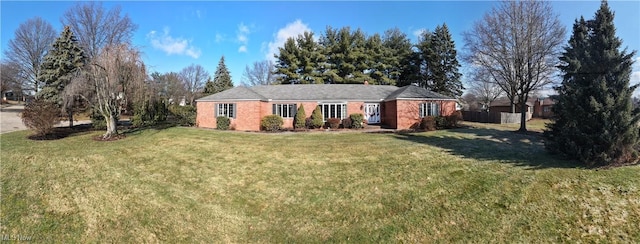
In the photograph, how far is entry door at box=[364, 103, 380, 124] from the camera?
24.8 m

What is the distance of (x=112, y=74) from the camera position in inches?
611

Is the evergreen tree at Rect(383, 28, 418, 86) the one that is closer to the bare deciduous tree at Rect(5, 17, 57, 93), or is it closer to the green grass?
the green grass

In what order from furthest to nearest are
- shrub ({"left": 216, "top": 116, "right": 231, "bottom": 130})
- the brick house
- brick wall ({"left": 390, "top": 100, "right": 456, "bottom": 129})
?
1. the brick house
2. brick wall ({"left": 390, "top": 100, "right": 456, "bottom": 129})
3. shrub ({"left": 216, "top": 116, "right": 231, "bottom": 130})

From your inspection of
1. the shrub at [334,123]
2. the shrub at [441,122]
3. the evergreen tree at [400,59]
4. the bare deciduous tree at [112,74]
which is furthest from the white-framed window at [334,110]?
the evergreen tree at [400,59]

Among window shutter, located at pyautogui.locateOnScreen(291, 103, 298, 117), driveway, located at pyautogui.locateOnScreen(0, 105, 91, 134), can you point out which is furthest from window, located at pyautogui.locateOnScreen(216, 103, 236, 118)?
driveway, located at pyautogui.locateOnScreen(0, 105, 91, 134)

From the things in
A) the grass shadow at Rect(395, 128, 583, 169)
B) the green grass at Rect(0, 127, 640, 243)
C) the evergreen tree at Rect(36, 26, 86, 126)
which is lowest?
the green grass at Rect(0, 127, 640, 243)

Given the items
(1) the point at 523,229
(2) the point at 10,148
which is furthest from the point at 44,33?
(1) the point at 523,229

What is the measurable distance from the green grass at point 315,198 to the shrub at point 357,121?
10.8m

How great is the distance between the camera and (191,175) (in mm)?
9609

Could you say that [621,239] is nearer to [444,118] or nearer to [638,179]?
[638,179]

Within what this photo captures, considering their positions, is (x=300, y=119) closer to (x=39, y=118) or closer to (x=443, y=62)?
(x=39, y=118)

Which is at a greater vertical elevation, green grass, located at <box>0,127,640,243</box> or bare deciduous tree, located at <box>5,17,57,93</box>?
bare deciduous tree, located at <box>5,17,57,93</box>

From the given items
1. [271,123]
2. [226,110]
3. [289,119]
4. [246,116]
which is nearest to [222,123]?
[226,110]

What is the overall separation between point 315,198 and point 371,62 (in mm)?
36535
